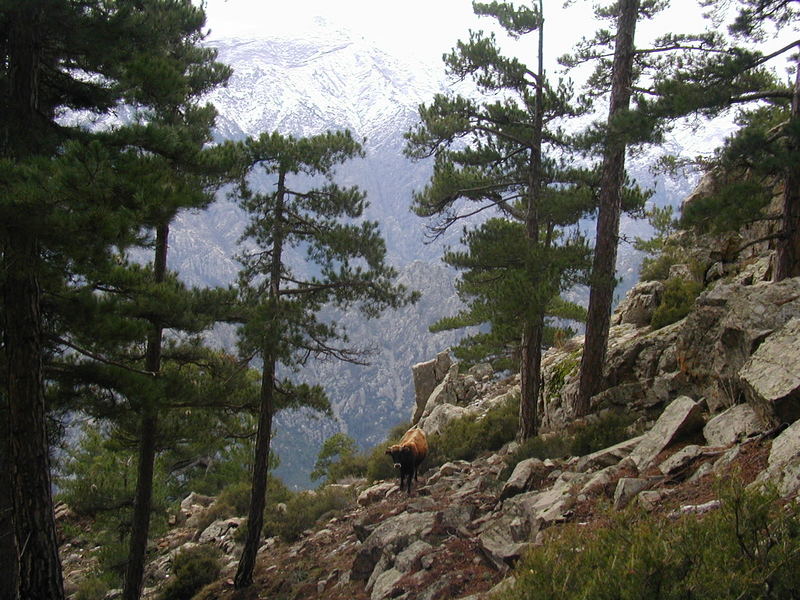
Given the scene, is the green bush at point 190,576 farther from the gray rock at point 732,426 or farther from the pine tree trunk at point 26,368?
the gray rock at point 732,426

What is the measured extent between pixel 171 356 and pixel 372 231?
481 cm

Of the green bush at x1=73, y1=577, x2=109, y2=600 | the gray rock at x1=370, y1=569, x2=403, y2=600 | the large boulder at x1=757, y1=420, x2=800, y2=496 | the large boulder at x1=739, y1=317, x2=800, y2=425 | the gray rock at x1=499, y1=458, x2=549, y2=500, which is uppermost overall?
the large boulder at x1=739, y1=317, x2=800, y2=425

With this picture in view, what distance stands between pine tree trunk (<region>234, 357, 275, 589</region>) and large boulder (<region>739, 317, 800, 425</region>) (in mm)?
8218

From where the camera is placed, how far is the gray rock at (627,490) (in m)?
6.25

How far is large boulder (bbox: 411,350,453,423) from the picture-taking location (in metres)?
26.3

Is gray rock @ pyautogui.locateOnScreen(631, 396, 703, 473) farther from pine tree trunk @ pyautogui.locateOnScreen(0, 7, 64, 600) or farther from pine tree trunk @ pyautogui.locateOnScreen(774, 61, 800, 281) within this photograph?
pine tree trunk @ pyautogui.locateOnScreen(0, 7, 64, 600)

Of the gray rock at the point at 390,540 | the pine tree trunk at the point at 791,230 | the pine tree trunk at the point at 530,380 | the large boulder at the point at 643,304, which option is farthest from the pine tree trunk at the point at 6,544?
the large boulder at the point at 643,304

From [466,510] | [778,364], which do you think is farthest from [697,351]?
[466,510]

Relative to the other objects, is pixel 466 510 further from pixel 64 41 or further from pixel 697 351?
pixel 64 41

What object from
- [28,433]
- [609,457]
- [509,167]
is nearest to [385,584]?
[609,457]

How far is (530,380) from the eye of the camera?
13180 millimetres

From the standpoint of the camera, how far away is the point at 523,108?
14.1m

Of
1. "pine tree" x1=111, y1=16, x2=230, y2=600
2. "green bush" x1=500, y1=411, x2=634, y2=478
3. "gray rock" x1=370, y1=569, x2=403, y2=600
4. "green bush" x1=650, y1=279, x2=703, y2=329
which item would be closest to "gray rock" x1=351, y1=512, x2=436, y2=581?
"gray rock" x1=370, y1=569, x2=403, y2=600

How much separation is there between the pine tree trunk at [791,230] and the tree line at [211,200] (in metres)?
0.03
